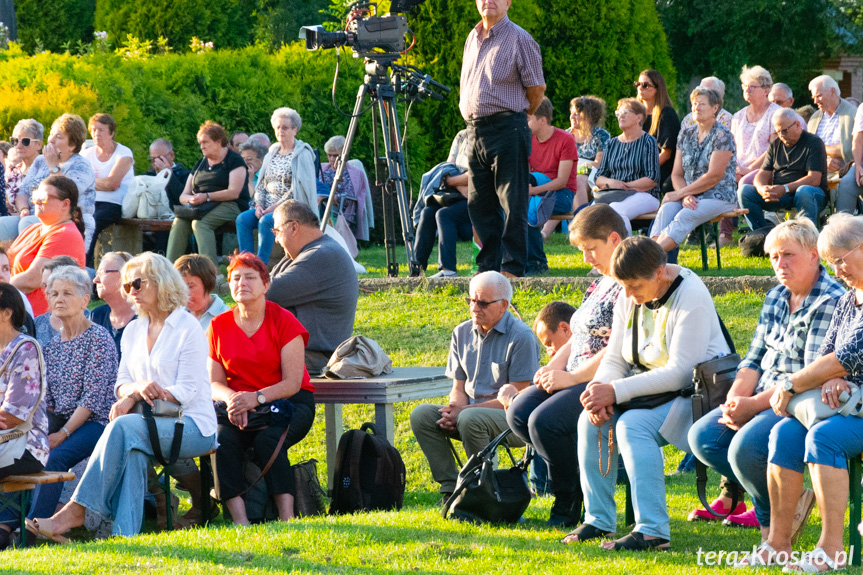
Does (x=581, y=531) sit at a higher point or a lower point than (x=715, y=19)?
lower

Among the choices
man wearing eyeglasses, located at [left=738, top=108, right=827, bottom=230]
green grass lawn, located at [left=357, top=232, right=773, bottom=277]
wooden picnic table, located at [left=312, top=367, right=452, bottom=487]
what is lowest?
wooden picnic table, located at [left=312, top=367, right=452, bottom=487]

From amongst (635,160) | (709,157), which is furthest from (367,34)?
(709,157)

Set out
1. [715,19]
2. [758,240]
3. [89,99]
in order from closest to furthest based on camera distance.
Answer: [758,240] < [89,99] < [715,19]

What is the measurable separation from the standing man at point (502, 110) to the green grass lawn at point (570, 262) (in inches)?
36.7

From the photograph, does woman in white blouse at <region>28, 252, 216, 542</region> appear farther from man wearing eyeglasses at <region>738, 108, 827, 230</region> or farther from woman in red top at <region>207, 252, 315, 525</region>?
man wearing eyeglasses at <region>738, 108, 827, 230</region>

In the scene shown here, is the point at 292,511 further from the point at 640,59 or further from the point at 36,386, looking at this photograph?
the point at 640,59

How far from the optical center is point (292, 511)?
613cm

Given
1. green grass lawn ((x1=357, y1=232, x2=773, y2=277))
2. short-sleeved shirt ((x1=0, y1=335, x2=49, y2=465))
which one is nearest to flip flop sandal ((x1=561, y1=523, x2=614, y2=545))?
short-sleeved shirt ((x1=0, y1=335, x2=49, y2=465))

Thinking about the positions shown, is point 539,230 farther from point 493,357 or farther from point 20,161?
point 20,161

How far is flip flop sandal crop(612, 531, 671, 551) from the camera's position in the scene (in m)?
4.66

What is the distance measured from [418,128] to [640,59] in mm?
3350

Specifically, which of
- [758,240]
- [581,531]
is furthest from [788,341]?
[758,240]

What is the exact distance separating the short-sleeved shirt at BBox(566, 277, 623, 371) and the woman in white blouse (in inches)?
72.5

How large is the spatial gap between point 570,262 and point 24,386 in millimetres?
6298
